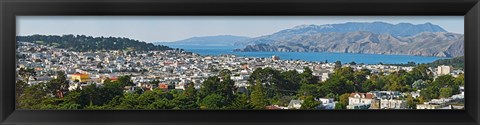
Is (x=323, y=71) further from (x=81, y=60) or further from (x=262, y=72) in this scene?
(x=81, y=60)

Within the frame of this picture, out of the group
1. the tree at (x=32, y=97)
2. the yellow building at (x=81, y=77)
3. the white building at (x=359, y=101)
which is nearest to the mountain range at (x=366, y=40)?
the white building at (x=359, y=101)

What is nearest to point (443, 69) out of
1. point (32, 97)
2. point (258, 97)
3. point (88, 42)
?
point (258, 97)

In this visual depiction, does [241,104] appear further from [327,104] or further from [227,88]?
[327,104]

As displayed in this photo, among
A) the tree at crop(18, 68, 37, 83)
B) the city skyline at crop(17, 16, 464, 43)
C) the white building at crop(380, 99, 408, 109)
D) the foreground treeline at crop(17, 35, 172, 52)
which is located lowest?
the white building at crop(380, 99, 408, 109)

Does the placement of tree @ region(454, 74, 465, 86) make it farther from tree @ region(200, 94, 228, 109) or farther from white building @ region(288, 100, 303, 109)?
tree @ region(200, 94, 228, 109)

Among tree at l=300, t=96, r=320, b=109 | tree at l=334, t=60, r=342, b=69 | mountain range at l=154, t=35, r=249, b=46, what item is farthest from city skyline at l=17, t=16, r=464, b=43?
tree at l=300, t=96, r=320, b=109

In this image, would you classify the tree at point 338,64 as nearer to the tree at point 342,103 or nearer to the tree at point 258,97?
the tree at point 342,103
